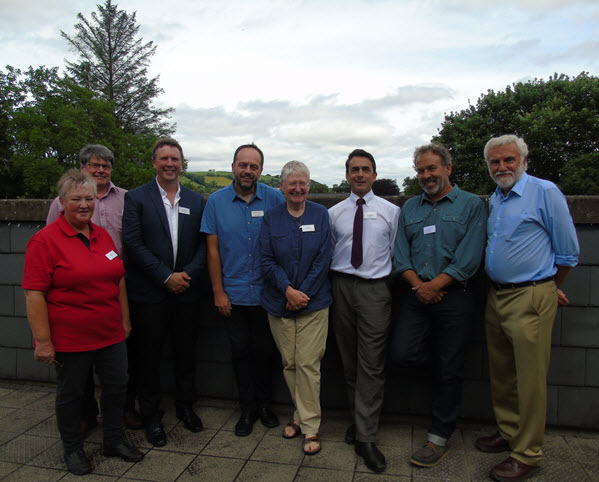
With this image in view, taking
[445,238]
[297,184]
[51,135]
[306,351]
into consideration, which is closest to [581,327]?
[445,238]

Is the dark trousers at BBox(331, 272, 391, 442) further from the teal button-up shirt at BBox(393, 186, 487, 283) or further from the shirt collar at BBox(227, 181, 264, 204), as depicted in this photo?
the shirt collar at BBox(227, 181, 264, 204)

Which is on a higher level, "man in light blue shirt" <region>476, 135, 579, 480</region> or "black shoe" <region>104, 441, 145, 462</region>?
"man in light blue shirt" <region>476, 135, 579, 480</region>

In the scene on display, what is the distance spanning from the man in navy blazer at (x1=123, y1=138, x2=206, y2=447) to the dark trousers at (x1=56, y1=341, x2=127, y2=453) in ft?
0.95

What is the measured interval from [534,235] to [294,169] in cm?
151

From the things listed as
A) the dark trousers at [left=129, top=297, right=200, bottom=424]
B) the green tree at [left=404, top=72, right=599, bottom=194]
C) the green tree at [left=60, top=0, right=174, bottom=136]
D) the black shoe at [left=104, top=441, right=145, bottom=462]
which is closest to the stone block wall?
the dark trousers at [left=129, top=297, right=200, bottom=424]

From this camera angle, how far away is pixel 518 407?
8.95 ft

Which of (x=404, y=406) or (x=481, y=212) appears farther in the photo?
(x=404, y=406)

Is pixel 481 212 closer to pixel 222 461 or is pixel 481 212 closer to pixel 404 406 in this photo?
pixel 404 406

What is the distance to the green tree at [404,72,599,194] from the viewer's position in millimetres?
23453

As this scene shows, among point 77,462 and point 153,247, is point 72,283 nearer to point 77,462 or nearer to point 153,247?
point 153,247

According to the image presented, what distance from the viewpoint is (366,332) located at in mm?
2875

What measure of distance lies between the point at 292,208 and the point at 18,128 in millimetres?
33539

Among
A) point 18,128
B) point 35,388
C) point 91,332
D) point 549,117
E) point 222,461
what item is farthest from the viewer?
point 18,128

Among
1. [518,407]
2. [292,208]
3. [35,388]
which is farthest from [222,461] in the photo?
[35,388]
